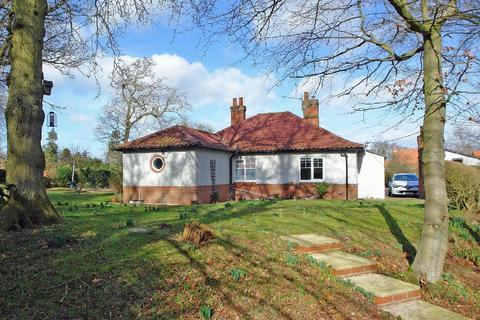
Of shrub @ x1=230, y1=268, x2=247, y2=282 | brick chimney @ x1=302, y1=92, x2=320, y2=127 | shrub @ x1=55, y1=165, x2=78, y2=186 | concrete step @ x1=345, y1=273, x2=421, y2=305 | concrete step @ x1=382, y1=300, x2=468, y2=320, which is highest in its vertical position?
brick chimney @ x1=302, y1=92, x2=320, y2=127

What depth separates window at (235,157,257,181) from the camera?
1009 inches

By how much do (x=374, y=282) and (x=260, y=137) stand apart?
21132 mm

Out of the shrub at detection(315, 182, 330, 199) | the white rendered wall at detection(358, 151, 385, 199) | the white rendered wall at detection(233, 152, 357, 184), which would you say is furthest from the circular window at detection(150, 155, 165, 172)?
the white rendered wall at detection(358, 151, 385, 199)

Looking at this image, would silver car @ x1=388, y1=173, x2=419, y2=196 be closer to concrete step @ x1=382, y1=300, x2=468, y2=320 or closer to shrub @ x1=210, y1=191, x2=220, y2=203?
shrub @ x1=210, y1=191, x2=220, y2=203

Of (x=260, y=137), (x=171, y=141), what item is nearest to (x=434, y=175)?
(x=171, y=141)

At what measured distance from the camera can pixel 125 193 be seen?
73.2 feet

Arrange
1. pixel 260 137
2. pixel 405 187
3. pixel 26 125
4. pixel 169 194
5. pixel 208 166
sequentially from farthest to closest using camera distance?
pixel 405 187, pixel 260 137, pixel 208 166, pixel 169 194, pixel 26 125

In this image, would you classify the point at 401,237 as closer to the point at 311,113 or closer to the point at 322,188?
the point at 322,188

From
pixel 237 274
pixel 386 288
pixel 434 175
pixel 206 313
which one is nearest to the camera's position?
pixel 206 313

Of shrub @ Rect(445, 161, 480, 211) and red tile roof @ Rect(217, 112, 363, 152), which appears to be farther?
red tile roof @ Rect(217, 112, 363, 152)

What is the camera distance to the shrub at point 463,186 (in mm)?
14672

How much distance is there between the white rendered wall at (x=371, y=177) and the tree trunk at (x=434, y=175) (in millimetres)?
19144

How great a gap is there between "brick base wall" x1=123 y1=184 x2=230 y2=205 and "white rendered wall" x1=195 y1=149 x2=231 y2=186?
1.63 ft

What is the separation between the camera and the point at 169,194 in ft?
69.9
